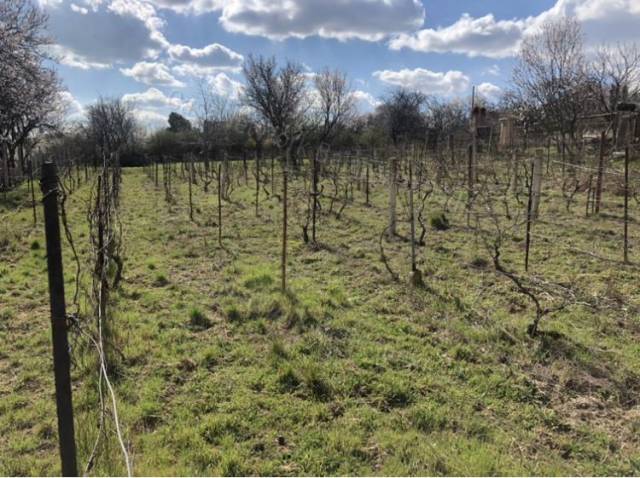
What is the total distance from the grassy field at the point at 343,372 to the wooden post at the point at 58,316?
0.50 metres

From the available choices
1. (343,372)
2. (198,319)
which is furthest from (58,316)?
(198,319)

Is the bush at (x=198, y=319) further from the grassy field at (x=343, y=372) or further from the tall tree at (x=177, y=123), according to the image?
the tall tree at (x=177, y=123)

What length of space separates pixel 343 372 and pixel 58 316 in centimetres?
183

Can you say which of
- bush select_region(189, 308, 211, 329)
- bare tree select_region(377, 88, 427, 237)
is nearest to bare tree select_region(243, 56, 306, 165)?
bare tree select_region(377, 88, 427, 237)

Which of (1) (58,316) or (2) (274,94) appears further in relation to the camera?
(2) (274,94)

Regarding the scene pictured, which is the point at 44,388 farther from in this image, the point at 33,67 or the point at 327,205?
the point at 33,67

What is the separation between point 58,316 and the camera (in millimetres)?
1636

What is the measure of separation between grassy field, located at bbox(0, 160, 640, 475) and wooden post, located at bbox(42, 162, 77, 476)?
50 cm

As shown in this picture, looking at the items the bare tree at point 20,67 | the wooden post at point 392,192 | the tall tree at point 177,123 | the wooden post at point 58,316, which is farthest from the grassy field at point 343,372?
the tall tree at point 177,123

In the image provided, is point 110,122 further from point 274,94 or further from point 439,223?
point 439,223

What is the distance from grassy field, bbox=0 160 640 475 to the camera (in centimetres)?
221

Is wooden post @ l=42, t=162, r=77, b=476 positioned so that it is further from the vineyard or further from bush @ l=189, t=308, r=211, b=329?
bush @ l=189, t=308, r=211, b=329

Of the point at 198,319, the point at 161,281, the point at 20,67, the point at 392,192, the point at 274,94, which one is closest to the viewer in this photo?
the point at 198,319

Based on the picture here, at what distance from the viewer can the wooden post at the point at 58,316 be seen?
158 cm
